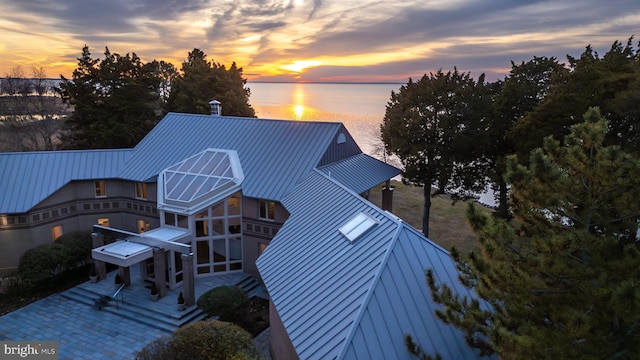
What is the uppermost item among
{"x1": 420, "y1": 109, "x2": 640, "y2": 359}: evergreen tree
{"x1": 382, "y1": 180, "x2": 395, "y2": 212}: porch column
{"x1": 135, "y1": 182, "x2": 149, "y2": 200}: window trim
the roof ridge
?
{"x1": 420, "y1": 109, "x2": 640, "y2": 359}: evergreen tree

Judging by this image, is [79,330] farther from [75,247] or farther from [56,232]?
[56,232]

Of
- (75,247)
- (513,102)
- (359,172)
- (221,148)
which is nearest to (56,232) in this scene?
(75,247)

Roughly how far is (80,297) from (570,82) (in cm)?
2863

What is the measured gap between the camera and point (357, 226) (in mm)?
12930

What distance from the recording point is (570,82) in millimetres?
21703

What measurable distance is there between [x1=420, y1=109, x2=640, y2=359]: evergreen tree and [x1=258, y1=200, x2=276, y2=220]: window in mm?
13652

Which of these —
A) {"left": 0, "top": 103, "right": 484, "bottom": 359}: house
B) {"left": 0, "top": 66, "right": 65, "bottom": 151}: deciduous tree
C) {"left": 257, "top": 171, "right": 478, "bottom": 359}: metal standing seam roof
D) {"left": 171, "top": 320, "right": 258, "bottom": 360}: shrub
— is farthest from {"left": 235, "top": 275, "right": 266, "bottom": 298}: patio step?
{"left": 0, "top": 66, "right": 65, "bottom": 151}: deciduous tree

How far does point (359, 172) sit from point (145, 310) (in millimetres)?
13888

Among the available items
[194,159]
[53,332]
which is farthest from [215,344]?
[194,159]

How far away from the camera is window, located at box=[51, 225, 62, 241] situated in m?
23.7

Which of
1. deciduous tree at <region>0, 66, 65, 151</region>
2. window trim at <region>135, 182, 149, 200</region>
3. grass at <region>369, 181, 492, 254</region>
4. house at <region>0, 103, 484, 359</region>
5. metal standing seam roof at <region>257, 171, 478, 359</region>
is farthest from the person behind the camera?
deciduous tree at <region>0, 66, 65, 151</region>

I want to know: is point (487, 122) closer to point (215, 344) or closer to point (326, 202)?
point (326, 202)

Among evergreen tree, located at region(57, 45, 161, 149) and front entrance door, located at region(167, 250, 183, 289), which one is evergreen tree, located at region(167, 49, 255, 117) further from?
front entrance door, located at region(167, 250, 183, 289)

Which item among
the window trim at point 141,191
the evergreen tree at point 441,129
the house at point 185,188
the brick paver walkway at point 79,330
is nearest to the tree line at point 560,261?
the brick paver walkway at point 79,330
